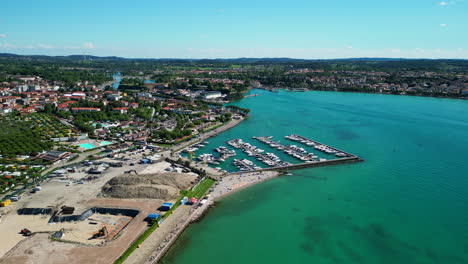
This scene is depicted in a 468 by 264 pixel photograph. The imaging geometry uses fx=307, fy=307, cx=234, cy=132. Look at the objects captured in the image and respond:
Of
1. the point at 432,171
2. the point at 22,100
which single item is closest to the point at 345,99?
the point at 432,171

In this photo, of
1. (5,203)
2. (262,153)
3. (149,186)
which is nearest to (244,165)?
(262,153)

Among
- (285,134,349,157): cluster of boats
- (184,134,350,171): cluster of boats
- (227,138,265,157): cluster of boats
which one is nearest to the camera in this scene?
(184,134,350,171): cluster of boats

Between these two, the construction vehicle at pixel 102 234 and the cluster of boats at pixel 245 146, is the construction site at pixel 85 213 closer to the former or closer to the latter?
the construction vehicle at pixel 102 234

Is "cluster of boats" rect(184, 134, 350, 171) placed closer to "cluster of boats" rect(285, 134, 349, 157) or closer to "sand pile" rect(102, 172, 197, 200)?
"cluster of boats" rect(285, 134, 349, 157)

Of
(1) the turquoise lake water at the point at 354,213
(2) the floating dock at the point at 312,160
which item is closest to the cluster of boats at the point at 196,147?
(1) the turquoise lake water at the point at 354,213

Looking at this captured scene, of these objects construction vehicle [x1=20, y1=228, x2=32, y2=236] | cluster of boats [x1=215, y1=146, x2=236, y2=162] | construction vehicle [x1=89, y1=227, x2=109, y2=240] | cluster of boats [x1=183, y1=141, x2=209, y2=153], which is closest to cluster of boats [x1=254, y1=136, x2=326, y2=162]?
cluster of boats [x1=215, y1=146, x2=236, y2=162]

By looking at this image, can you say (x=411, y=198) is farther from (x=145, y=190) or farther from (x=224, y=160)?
(x=145, y=190)
